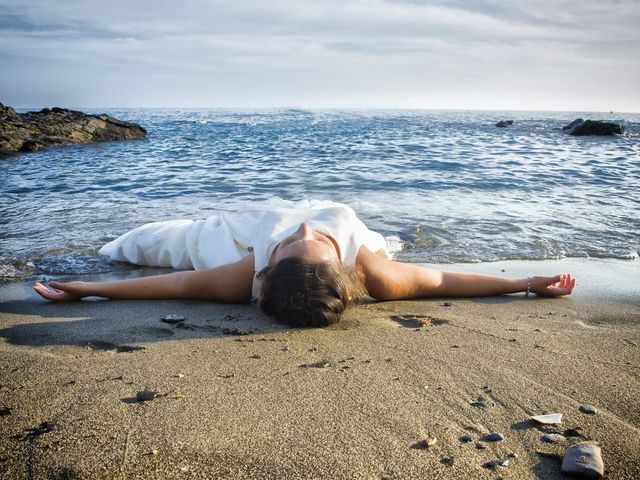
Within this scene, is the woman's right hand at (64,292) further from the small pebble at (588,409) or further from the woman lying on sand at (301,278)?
the small pebble at (588,409)

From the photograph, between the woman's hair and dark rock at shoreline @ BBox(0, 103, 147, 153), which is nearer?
the woman's hair

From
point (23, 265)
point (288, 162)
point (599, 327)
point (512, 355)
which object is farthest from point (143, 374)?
point (288, 162)

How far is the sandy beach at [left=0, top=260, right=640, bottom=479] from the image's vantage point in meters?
1.63

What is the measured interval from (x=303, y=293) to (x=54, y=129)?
994 inches

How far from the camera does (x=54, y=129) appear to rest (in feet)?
78.2

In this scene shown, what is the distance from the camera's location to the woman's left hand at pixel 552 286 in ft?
12.9

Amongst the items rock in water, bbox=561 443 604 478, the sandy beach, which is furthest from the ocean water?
rock in water, bbox=561 443 604 478

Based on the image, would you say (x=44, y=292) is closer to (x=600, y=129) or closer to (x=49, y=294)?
(x=49, y=294)

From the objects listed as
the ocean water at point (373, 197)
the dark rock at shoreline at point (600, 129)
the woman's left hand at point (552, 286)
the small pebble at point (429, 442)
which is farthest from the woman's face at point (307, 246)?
the dark rock at shoreline at point (600, 129)

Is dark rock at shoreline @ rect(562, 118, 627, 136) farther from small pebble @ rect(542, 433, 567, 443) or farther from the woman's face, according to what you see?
small pebble @ rect(542, 433, 567, 443)

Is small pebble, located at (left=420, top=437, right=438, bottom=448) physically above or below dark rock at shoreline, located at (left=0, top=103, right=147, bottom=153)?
below

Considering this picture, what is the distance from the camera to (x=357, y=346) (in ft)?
8.86

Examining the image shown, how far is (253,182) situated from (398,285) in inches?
310

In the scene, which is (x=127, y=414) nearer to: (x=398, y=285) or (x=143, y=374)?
(x=143, y=374)
